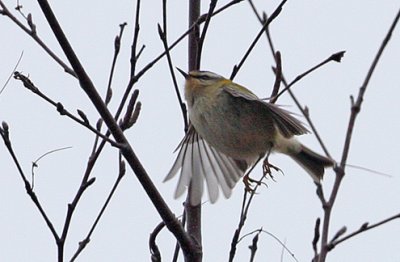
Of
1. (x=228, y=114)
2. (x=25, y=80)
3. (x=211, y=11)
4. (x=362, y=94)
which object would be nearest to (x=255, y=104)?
Result: (x=228, y=114)

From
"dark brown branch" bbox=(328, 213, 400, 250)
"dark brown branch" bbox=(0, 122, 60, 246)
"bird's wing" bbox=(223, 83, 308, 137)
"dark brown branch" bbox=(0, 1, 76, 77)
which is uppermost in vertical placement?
"bird's wing" bbox=(223, 83, 308, 137)

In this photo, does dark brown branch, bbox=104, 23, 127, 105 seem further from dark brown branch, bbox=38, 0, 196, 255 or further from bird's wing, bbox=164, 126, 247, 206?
bird's wing, bbox=164, 126, 247, 206

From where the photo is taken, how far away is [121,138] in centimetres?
281

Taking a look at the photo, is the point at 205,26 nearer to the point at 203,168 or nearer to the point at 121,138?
the point at 121,138

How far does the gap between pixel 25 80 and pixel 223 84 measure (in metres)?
1.90

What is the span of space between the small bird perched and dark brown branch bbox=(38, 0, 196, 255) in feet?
3.37

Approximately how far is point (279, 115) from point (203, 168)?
2.52 ft

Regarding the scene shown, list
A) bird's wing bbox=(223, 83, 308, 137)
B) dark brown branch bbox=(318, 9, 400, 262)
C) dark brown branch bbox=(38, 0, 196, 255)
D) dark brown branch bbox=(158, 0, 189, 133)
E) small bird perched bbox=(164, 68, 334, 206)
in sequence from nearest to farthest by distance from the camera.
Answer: dark brown branch bbox=(318, 9, 400, 262) < dark brown branch bbox=(38, 0, 196, 255) < dark brown branch bbox=(158, 0, 189, 133) < bird's wing bbox=(223, 83, 308, 137) < small bird perched bbox=(164, 68, 334, 206)

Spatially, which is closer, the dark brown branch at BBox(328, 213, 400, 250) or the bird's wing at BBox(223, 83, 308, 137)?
the dark brown branch at BBox(328, 213, 400, 250)

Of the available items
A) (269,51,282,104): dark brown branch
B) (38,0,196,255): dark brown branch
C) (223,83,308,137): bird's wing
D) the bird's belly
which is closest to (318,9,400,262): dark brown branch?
(269,51,282,104): dark brown branch

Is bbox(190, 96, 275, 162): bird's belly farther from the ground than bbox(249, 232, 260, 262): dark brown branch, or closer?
farther from the ground

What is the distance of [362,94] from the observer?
2.28 metres

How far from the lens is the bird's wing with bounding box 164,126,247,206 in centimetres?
428

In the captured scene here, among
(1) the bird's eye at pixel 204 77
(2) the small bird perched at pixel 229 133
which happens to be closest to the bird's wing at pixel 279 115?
(2) the small bird perched at pixel 229 133
